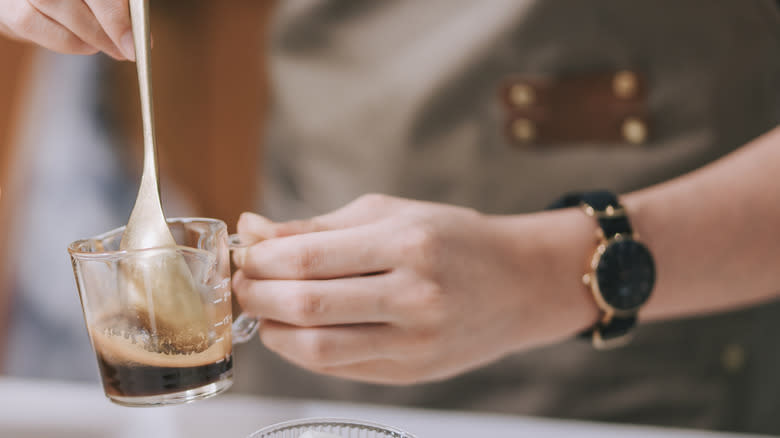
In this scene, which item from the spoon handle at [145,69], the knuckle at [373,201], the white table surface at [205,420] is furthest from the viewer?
the white table surface at [205,420]

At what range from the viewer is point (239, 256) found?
0.43 m

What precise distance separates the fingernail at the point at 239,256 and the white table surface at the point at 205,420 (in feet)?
0.70

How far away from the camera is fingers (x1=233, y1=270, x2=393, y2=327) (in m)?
0.41

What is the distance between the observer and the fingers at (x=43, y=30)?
1.27 ft

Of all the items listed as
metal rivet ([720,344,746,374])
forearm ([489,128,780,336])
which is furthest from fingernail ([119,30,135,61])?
metal rivet ([720,344,746,374])

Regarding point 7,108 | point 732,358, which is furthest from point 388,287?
point 7,108

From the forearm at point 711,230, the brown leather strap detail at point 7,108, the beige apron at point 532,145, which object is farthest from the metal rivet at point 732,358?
the brown leather strap detail at point 7,108

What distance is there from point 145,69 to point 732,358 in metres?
0.73

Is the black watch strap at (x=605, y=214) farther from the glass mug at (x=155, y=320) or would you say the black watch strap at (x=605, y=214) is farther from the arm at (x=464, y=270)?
the glass mug at (x=155, y=320)

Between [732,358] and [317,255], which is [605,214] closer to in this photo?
[317,255]

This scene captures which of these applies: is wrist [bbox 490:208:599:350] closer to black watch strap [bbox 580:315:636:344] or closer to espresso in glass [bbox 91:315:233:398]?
black watch strap [bbox 580:315:636:344]

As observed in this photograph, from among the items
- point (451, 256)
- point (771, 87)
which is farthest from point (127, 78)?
point (771, 87)

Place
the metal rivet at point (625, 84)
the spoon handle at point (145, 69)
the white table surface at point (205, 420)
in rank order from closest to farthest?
1. the spoon handle at point (145, 69)
2. the white table surface at point (205, 420)
3. the metal rivet at point (625, 84)

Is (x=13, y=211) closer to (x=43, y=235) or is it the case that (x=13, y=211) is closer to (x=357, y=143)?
(x=43, y=235)
